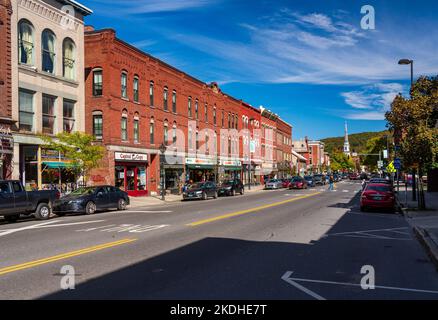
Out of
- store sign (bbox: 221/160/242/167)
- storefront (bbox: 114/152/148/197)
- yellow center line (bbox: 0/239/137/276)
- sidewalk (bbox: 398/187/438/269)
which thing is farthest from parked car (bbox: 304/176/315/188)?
yellow center line (bbox: 0/239/137/276)

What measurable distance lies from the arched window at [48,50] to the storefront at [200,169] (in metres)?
19.6

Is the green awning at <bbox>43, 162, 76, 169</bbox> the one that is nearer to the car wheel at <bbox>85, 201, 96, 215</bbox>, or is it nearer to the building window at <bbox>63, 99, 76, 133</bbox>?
the building window at <bbox>63, 99, 76, 133</bbox>

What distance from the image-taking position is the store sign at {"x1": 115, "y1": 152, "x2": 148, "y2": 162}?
33.6 metres

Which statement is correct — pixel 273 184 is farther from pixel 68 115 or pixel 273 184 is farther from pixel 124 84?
pixel 68 115

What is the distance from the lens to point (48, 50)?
27.6 m

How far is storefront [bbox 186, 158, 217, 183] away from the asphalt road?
96.0 feet

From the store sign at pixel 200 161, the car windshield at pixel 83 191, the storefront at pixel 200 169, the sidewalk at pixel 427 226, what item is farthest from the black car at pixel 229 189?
the sidewalk at pixel 427 226

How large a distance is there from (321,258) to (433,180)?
33713 mm

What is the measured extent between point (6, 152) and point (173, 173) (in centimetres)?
2016

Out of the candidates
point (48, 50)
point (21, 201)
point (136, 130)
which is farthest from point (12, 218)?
point (136, 130)

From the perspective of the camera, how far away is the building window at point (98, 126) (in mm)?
32844

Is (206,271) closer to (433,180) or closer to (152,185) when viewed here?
(152,185)

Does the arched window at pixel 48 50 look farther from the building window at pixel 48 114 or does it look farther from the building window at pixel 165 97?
the building window at pixel 165 97

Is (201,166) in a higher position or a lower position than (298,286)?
higher
